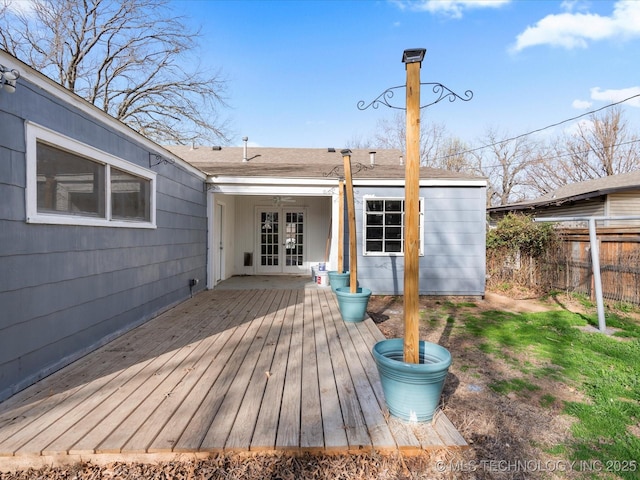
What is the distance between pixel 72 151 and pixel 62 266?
40.5 inches

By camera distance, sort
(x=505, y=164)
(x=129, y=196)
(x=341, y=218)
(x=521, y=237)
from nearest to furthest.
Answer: (x=129, y=196) → (x=341, y=218) → (x=521, y=237) → (x=505, y=164)

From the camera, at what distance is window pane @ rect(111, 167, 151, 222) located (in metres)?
3.58

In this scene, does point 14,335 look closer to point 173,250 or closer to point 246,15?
point 173,250

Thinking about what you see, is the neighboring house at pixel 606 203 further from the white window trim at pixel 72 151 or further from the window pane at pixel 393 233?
the white window trim at pixel 72 151

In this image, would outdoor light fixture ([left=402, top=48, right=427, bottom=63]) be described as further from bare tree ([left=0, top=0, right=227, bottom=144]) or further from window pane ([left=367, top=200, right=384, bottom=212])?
bare tree ([left=0, top=0, right=227, bottom=144])

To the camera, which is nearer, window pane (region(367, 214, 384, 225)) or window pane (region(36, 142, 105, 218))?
window pane (region(36, 142, 105, 218))

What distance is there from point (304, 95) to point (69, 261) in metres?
13.6

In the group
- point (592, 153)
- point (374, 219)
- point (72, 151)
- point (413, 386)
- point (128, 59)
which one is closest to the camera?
point (413, 386)

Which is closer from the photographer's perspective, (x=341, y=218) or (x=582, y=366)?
(x=582, y=366)

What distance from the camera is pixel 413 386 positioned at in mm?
1879

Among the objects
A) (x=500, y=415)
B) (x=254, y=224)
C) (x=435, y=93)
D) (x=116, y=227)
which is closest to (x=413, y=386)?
(x=500, y=415)

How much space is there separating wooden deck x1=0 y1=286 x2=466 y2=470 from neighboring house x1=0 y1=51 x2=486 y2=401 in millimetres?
430

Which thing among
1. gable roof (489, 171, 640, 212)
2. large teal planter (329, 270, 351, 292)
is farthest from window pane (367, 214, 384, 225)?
gable roof (489, 171, 640, 212)

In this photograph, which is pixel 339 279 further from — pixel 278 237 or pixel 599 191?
pixel 599 191
